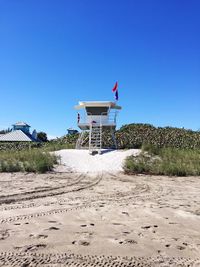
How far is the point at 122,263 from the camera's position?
3.23 m

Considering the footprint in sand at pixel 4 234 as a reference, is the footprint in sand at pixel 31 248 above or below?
below

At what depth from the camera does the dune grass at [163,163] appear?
12648mm

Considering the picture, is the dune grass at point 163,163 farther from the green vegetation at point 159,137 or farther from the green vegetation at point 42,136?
the green vegetation at point 42,136

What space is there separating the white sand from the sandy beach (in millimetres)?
6064

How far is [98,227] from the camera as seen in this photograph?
445 cm

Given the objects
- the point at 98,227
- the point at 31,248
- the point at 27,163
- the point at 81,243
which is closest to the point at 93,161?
the point at 27,163

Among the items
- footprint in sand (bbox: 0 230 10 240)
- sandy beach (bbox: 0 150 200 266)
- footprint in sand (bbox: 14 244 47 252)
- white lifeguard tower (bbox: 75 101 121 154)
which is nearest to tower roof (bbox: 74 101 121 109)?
white lifeguard tower (bbox: 75 101 121 154)

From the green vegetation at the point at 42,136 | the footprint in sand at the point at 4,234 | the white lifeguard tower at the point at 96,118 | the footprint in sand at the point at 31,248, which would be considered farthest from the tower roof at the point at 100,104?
the green vegetation at the point at 42,136

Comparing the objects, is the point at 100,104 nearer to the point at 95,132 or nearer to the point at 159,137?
the point at 95,132

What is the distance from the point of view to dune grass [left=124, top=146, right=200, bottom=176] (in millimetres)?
12648

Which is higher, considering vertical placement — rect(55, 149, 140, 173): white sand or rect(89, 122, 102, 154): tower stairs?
rect(89, 122, 102, 154): tower stairs

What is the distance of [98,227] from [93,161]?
11340 mm

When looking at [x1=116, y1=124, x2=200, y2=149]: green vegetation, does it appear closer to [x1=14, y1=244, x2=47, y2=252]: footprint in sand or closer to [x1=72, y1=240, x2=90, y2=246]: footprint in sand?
[x1=72, y1=240, x2=90, y2=246]: footprint in sand

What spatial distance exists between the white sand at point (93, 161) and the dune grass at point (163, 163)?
67cm
